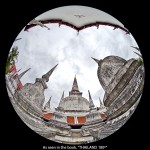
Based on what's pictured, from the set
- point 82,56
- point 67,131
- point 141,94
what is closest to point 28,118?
point 67,131

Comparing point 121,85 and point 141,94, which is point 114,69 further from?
point 141,94

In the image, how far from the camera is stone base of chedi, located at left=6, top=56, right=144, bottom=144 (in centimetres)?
1067

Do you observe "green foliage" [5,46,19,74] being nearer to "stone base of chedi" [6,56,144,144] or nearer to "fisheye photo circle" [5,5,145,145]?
"fisheye photo circle" [5,5,145,145]

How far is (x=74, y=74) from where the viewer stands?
10500 millimetres

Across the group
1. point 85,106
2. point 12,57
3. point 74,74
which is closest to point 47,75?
point 74,74

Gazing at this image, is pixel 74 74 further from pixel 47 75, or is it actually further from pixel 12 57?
pixel 12 57

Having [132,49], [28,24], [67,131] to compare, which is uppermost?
[28,24]

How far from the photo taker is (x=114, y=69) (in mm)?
10938

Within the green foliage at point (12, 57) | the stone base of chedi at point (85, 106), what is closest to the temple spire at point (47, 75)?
the stone base of chedi at point (85, 106)

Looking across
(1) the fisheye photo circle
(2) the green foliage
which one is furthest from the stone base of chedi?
(2) the green foliage

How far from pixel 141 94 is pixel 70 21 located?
252 cm

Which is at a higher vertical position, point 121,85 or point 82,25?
point 82,25

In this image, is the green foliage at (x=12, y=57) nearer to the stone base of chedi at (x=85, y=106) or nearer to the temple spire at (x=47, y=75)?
the stone base of chedi at (x=85, y=106)

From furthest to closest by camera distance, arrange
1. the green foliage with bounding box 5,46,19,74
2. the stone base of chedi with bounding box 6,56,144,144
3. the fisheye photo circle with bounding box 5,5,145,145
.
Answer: the green foliage with bounding box 5,46,19,74 < the stone base of chedi with bounding box 6,56,144,144 < the fisheye photo circle with bounding box 5,5,145,145
